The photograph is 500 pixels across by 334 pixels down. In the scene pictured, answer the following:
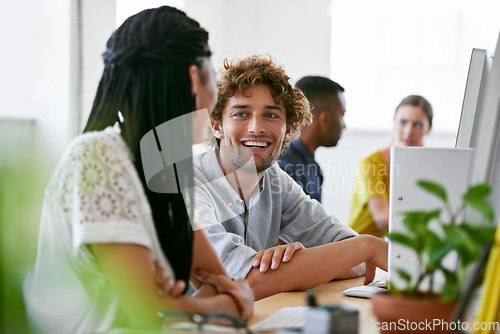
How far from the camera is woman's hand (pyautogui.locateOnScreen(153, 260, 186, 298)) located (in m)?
0.92

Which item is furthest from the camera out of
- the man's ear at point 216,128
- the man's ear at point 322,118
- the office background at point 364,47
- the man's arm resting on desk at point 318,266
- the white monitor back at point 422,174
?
the office background at point 364,47

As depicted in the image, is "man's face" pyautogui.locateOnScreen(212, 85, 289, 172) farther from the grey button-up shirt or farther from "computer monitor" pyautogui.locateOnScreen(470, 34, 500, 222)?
"computer monitor" pyautogui.locateOnScreen(470, 34, 500, 222)

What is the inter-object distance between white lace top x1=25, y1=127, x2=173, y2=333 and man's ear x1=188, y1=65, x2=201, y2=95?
0.15 m

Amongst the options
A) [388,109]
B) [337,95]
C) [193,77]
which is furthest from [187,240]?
[388,109]

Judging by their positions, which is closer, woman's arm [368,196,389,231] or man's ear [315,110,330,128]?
woman's arm [368,196,389,231]

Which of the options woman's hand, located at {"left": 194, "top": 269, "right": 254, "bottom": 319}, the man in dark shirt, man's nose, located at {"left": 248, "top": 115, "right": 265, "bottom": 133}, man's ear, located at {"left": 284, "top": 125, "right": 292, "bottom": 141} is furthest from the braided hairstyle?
the man in dark shirt

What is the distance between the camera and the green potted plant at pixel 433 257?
803 mm

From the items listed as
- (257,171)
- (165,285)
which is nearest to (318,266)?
(257,171)

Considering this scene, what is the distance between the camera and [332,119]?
3.13 metres

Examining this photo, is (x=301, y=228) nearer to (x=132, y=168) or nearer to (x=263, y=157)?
(x=263, y=157)

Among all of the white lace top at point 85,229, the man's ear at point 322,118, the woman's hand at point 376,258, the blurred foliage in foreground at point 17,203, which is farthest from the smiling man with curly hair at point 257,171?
the man's ear at point 322,118

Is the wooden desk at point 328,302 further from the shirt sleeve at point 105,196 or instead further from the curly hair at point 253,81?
the curly hair at point 253,81

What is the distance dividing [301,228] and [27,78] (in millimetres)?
1510

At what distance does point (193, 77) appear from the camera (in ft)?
3.28
